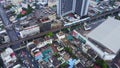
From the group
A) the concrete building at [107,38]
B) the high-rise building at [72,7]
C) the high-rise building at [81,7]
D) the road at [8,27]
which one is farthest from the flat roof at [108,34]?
the road at [8,27]

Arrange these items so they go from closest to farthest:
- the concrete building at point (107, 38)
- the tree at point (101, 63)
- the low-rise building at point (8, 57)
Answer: the tree at point (101, 63)
the low-rise building at point (8, 57)
the concrete building at point (107, 38)

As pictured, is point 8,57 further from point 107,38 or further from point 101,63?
point 107,38

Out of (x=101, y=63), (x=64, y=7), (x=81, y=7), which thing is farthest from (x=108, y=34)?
(x=64, y=7)

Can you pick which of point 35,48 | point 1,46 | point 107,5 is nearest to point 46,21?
point 35,48

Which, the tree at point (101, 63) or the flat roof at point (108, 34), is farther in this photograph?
the flat roof at point (108, 34)

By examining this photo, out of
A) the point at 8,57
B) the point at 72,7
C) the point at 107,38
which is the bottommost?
the point at 8,57

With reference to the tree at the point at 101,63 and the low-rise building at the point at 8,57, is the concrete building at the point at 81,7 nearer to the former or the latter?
the tree at the point at 101,63

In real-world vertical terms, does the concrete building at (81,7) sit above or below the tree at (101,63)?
above
